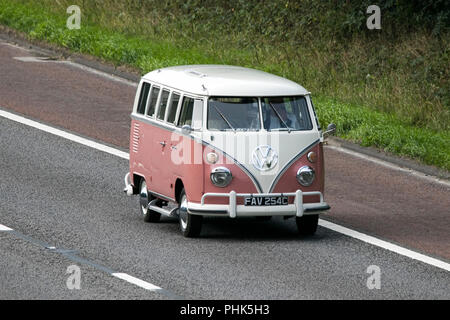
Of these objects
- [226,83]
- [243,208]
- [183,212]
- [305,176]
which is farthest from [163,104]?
[305,176]

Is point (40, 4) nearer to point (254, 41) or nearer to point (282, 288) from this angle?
point (254, 41)

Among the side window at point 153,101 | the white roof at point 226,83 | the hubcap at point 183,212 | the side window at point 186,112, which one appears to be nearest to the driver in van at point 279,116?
the white roof at point 226,83

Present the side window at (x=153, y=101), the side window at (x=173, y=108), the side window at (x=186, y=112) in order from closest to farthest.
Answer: the side window at (x=186, y=112) → the side window at (x=173, y=108) → the side window at (x=153, y=101)

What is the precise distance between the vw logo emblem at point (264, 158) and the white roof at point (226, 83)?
79 centimetres

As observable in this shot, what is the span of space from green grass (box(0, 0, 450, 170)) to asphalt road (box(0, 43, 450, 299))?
1337 mm

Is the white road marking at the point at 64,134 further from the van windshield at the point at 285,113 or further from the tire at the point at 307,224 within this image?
the van windshield at the point at 285,113

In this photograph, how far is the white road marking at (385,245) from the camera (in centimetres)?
1664

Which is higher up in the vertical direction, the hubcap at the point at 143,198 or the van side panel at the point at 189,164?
the van side panel at the point at 189,164

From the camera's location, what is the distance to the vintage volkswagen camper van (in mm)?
16859

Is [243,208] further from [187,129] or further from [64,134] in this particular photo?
[64,134]

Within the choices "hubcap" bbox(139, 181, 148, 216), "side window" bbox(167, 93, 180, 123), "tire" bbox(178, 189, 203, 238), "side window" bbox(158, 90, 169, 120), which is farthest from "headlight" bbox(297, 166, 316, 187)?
"hubcap" bbox(139, 181, 148, 216)

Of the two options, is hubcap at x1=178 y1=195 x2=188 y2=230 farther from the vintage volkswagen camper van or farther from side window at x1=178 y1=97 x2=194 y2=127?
side window at x1=178 y1=97 x2=194 y2=127

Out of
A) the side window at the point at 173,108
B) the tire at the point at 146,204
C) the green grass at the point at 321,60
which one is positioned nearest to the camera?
the side window at the point at 173,108

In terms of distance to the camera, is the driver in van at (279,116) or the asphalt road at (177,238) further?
the driver in van at (279,116)
